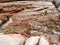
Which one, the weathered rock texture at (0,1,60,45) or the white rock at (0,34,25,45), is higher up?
the weathered rock texture at (0,1,60,45)

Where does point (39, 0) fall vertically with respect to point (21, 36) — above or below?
above

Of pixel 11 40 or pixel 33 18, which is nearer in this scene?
pixel 11 40

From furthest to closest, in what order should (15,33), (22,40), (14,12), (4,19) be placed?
(14,12) → (4,19) → (15,33) → (22,40)

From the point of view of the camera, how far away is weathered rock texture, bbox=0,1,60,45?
1.95m

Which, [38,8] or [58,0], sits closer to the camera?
[38,8]

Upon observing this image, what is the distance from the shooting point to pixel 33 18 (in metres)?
2.32

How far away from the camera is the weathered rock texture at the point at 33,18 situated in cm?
195

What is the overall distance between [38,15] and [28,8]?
351 mm

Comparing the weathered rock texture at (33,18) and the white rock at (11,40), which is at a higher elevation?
the weathered rock texture at (33,18)

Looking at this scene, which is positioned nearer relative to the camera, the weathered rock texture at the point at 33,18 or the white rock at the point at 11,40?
the white rock at the point at 11,40

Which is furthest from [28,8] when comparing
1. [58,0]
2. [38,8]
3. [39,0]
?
[58,0]

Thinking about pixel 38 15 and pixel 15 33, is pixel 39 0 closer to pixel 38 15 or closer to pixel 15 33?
pixel 38 15

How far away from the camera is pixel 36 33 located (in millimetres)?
1906

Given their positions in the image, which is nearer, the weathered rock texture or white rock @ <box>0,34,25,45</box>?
white rock @ <box>0,34,25,45</box>
